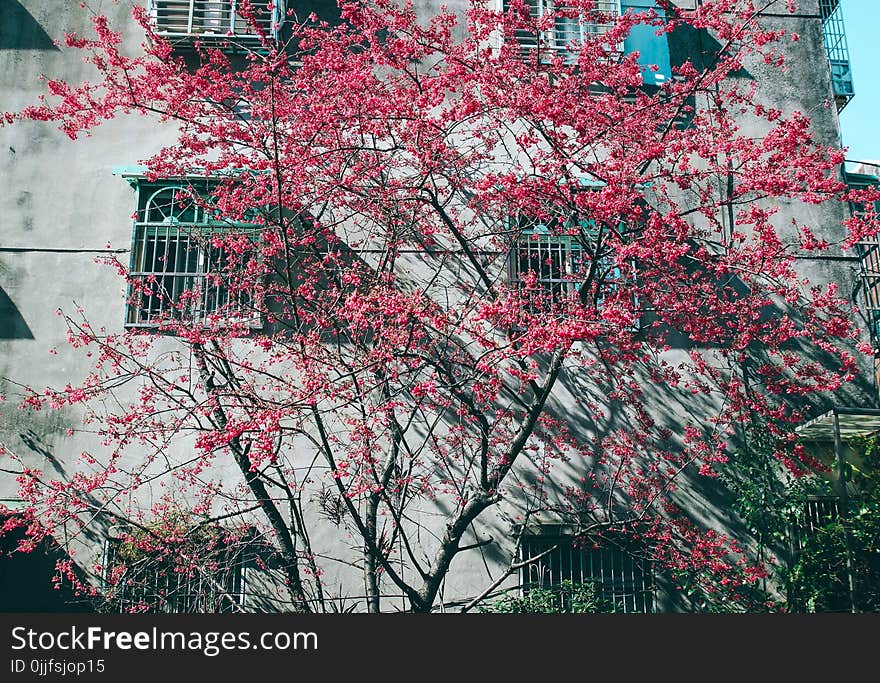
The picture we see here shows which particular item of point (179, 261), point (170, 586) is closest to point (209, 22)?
point (179, 261)

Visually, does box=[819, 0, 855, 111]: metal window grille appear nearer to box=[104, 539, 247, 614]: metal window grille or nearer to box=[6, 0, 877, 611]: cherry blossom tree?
box=[6, 0, 877, 611]: cherry blossom tree

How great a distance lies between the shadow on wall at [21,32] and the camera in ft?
40.2

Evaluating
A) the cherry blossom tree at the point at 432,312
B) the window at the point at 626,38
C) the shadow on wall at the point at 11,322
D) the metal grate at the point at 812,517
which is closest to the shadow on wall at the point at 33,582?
the cherry blossom tree at the point at 432,312

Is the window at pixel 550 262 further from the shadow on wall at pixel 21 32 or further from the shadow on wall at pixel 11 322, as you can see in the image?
the shadow on wall at pixel 21 32

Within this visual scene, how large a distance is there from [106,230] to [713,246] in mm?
8822

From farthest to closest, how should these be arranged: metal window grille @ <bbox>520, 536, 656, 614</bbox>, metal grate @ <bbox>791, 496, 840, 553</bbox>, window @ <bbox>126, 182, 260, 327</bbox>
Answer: window @ <bbox>126, 182, 260, 327</bbox>, metal window grille @ <bbox>520, 536, 656, 614</bbox>, metal grate @ <bbox>791, 496, 840, 553</bbox>

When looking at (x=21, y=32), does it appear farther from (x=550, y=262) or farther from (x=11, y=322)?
(x=550, y=262)

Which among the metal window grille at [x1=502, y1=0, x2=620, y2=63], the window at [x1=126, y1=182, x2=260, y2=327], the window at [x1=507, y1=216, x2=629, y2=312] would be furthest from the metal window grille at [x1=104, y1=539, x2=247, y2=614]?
the metal window grille at [x1=502, y1=0, x2=620, y2=63]

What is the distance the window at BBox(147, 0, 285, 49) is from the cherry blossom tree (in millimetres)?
303

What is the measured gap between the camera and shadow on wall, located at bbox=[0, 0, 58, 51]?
40.2 ft

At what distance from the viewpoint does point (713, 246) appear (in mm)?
11625

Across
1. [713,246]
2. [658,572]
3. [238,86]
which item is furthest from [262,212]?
[658,572]

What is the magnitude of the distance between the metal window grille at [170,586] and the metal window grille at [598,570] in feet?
12.6

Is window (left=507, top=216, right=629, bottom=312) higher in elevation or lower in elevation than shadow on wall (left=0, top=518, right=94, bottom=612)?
higher
